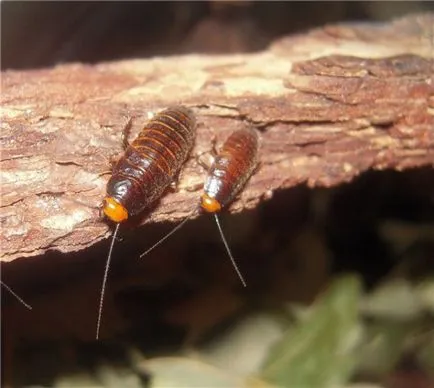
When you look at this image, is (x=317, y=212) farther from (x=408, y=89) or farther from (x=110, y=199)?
(x=110, y=199)

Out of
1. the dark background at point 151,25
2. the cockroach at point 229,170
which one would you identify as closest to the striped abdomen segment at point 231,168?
the cockroach at point 229,170

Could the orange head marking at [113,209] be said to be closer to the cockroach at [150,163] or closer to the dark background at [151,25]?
the cockroach at [150,163]

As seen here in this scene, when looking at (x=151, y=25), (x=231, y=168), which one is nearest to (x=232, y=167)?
(x=231, y=168)

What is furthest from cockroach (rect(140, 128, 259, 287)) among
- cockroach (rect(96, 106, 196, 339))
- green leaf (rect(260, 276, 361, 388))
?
green leaf (rect(260, 276, 361, 388))

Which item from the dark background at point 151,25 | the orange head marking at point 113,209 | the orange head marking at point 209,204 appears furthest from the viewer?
the dark background at point 151,25

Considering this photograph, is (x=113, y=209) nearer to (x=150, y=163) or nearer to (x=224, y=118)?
(x=150, y=163)

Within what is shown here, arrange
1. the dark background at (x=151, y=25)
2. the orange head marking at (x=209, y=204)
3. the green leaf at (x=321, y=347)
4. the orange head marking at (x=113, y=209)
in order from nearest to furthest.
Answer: the orange head marking at (x=113, y=209), the orange head marking at (x=209, y=204), the green leaf at (x=321, y=347), the dark background at (x=151, y=25)

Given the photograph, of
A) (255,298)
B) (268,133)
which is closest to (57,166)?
(268,133)
